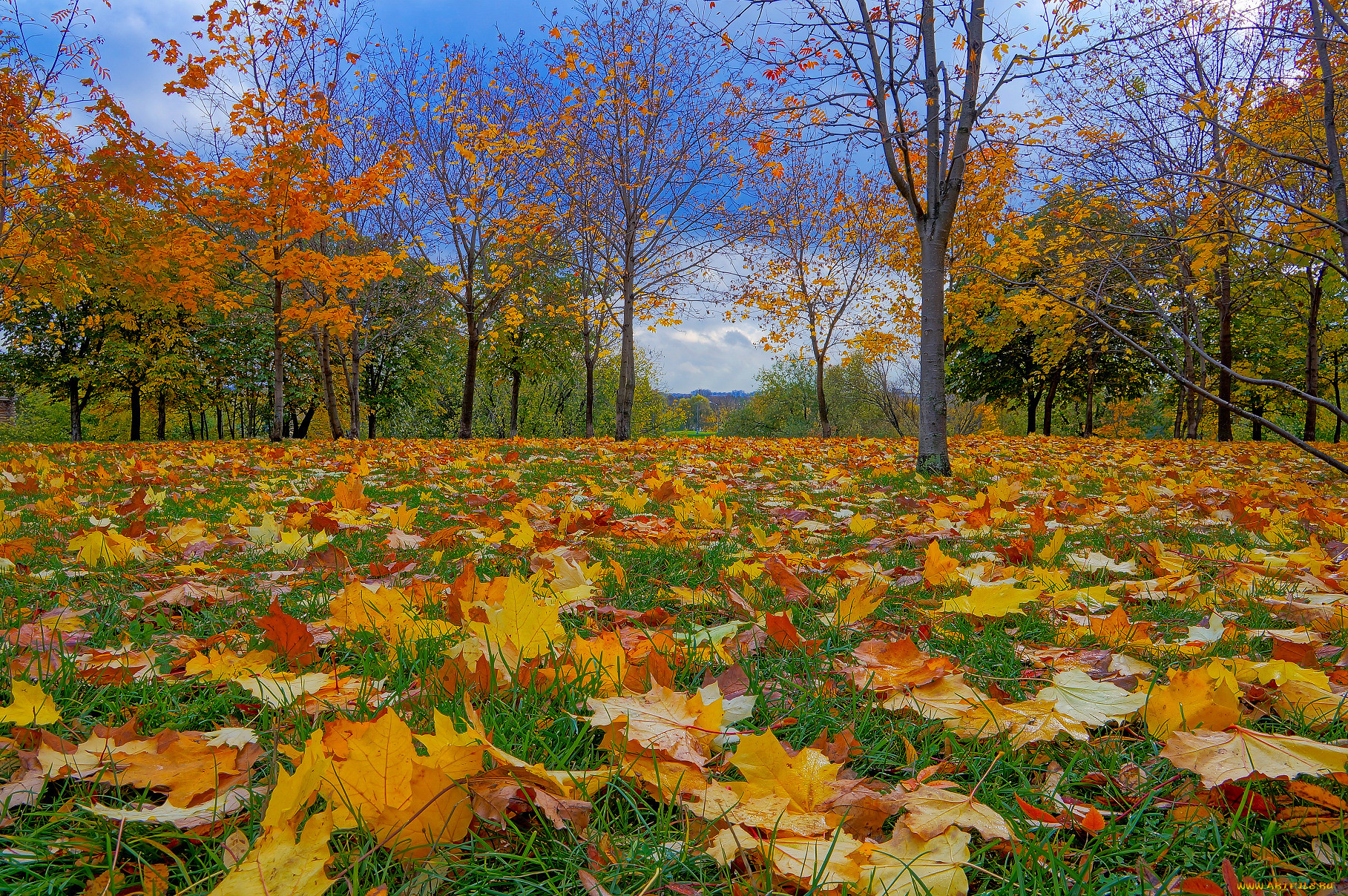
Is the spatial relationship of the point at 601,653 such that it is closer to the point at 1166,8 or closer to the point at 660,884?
the point at 660,884

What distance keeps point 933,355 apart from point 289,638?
18.1 ft

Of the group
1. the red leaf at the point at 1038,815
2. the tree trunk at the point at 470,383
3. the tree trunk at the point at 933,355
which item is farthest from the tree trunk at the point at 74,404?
the red leaf at the point at 1038,815

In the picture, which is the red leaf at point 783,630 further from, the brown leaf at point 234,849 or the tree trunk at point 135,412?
the tree trunk at point 135,412

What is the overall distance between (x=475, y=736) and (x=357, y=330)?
17.5m

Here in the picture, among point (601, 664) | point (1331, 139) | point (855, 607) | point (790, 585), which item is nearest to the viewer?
point (601, 664)

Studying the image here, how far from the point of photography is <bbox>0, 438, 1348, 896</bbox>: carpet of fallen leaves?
2.43 feet

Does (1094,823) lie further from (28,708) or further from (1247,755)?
(28,708)

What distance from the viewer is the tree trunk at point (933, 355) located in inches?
226

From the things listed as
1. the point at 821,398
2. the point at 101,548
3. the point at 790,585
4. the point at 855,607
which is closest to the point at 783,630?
the point at 855,607

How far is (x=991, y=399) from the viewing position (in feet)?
85.7

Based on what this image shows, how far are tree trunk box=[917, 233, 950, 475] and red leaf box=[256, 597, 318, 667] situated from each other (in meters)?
5.25

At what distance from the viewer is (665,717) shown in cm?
100

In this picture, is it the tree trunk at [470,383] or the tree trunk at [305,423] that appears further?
the tree trunk at [305,423]

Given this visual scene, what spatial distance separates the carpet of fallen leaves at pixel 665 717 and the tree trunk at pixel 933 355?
330 centimetres
